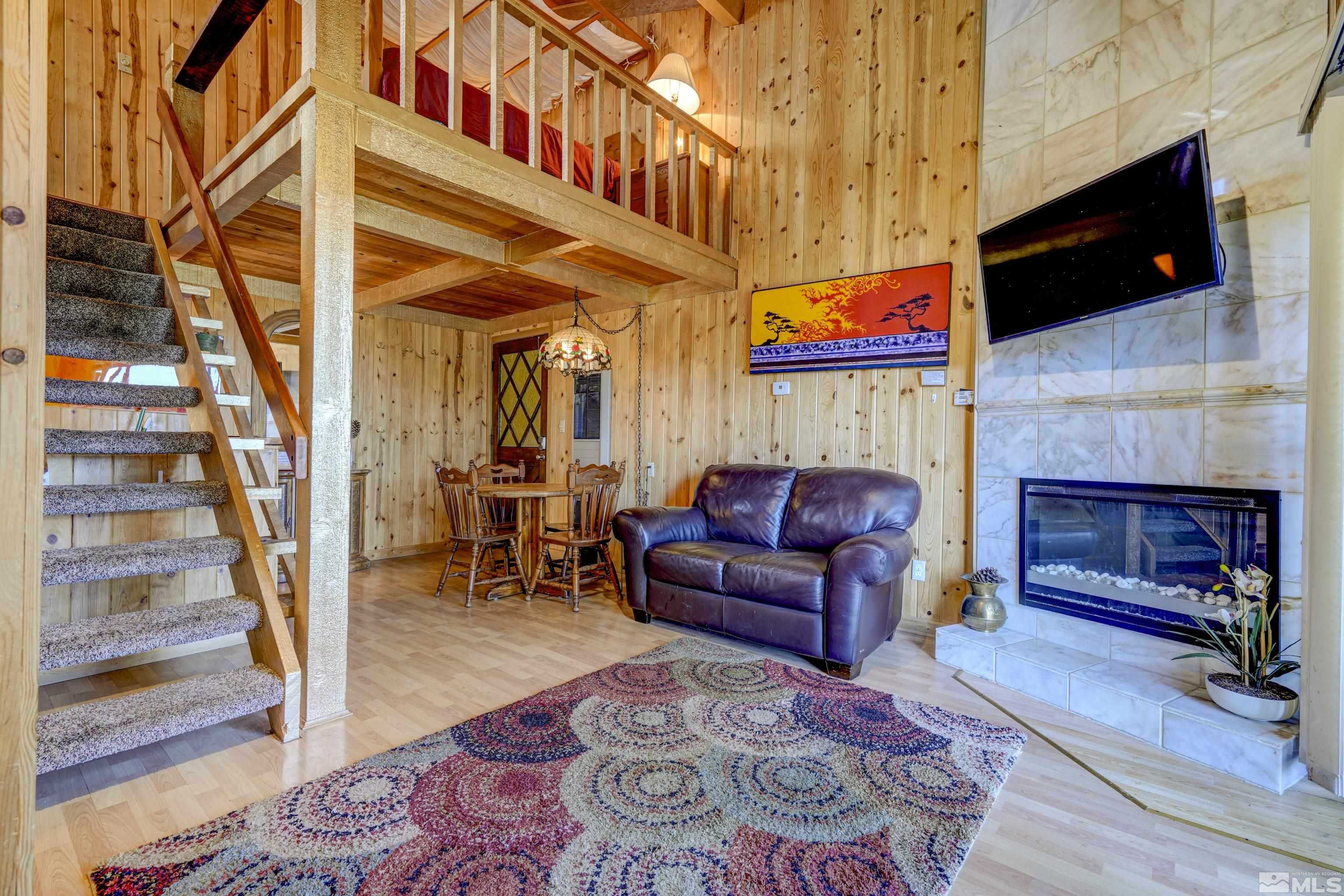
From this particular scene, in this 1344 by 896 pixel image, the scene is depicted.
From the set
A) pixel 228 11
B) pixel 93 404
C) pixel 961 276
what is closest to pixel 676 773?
pixel 93 404

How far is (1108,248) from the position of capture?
233 cm

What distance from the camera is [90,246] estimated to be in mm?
2787

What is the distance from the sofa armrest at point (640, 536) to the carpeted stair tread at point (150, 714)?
5.75 feet

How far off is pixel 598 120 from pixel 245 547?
2678mm

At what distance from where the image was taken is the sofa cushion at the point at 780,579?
8.84 ft

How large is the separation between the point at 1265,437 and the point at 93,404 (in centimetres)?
436

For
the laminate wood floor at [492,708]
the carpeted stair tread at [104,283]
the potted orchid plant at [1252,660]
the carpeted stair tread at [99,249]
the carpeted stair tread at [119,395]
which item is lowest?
the laminate wood floor at [492,708]

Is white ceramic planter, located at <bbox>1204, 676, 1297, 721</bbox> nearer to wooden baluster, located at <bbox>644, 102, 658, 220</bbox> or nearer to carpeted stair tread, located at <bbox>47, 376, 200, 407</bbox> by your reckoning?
wooden baluster, located at <bbox>644, 102, 658, 220</bbox>

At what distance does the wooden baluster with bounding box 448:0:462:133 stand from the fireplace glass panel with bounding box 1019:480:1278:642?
Answer: 121 inches

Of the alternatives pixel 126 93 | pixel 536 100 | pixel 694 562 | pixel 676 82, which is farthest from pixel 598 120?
pixel 126 93

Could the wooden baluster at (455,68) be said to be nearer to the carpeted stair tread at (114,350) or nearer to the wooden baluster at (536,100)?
the wooden baluster at (536,100)

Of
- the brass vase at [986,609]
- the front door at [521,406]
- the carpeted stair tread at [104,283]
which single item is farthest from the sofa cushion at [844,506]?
the carpeted stair tread at [104,283]

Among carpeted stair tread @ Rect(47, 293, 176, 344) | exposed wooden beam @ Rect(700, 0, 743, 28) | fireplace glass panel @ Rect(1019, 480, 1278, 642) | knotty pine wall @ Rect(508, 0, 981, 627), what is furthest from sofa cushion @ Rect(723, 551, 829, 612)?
exposed wooden beam @ Rect(700, 0, 743, 28)

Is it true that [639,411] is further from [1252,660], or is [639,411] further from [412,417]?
[1252,660]
